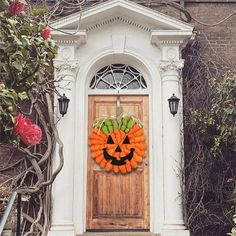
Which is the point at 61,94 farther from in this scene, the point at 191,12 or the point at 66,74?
the point at 191,12

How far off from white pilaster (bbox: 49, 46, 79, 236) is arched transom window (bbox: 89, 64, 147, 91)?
658mm

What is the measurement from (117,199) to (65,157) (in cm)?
120

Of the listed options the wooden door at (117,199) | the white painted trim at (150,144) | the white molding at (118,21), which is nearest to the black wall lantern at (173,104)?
the white painted trim at (150,144)

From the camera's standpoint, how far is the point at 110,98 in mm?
7699

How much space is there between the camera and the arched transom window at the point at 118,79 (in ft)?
25.6

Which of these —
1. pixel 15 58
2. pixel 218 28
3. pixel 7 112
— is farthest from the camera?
pixel 218 28

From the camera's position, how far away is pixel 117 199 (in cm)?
732

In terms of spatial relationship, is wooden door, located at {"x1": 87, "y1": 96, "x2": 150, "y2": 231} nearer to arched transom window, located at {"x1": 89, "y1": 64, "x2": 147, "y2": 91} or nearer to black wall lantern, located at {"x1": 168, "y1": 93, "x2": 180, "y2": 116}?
black wall lantern, located at {"x1": 168, "y1": 93, "x2": 180, "y2": 116}

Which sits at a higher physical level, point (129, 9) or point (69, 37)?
point (129, 9)

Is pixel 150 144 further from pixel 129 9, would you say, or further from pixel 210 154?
pixel 129 9

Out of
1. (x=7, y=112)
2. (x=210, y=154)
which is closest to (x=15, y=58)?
(x=7, y=112)

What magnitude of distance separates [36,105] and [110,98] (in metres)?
1.32

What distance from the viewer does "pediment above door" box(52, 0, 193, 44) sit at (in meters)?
7.27

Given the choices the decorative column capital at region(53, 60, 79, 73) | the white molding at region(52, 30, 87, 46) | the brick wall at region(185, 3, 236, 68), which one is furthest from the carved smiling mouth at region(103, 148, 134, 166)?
the brick wall at region(185, 3, 236, 68)
